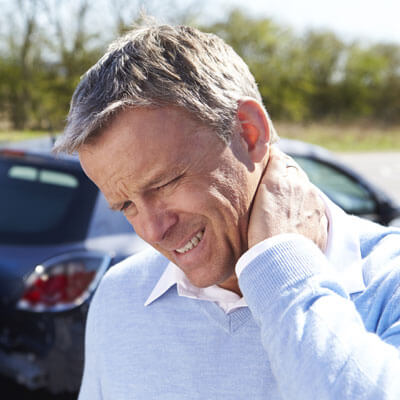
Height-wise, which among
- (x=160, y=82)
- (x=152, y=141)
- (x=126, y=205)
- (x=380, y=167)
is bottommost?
(x=380, y=167)

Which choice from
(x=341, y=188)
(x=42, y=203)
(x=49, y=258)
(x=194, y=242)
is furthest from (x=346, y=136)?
(x=194, y=242)

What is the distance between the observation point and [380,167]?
17.3 metres

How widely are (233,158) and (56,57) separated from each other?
1968 cm

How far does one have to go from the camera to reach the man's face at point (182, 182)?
1.15 m

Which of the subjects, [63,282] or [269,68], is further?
[269,68]

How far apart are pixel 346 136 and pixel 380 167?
9787mm

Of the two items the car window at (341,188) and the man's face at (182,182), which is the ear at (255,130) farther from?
the car window at (341,188)

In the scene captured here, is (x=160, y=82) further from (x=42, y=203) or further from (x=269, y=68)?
(x=269, y=68)

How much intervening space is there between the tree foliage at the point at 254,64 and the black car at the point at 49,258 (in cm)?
964

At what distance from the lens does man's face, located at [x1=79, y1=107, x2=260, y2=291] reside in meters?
1.15

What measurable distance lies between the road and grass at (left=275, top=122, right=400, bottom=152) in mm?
1542

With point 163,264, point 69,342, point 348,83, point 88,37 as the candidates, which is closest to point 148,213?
point 163,264

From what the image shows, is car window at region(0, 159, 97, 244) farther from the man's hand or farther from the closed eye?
the man's hand

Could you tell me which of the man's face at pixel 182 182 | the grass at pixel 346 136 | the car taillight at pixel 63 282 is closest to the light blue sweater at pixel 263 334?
the man's face at pixel 182 182
